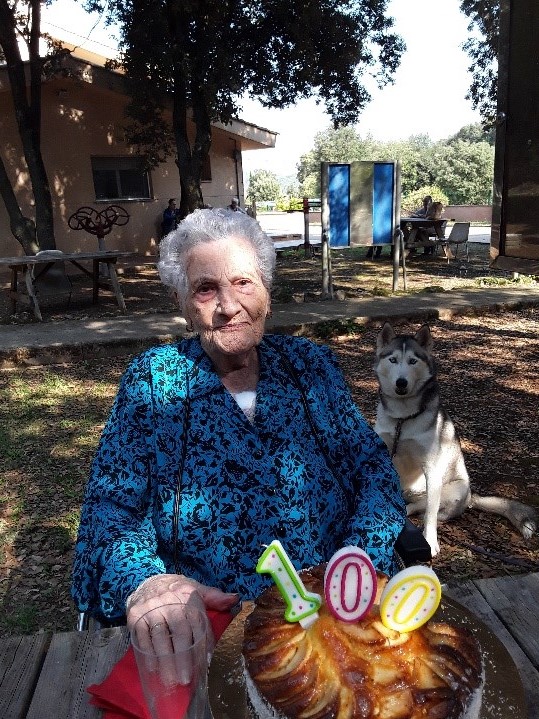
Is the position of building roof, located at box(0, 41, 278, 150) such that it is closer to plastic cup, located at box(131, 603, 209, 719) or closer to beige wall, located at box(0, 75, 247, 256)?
beige wall, located at box(0, 75, 247, 256)

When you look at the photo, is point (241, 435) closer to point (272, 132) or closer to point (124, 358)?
point (124, 358)

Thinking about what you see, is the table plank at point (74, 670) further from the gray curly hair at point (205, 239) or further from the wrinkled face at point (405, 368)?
the wrinkled face at point (405, 368)

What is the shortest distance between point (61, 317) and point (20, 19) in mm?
7329

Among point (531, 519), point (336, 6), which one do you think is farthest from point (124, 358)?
point (336, 6)

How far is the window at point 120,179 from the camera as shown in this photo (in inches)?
632

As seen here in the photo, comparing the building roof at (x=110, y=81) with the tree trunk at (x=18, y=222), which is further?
the building roof at (x=110, y=81)

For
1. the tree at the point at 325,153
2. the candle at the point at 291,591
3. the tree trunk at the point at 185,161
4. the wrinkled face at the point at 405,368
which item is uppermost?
the tree at the point at 325,153

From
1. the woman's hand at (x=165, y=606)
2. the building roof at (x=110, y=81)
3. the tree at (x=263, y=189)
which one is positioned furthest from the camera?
the tree at (x=263, y=189)

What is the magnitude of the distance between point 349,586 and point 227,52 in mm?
11523

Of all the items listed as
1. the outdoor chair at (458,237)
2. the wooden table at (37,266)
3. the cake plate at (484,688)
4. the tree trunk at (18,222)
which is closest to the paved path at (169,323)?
the wooden table at (37,266)

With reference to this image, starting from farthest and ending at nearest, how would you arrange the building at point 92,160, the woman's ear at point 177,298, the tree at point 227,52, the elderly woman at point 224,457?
the building at point 92,160 < the tree at point 227,52 < the woman's ear at point 177,298 < the elderly woman at point 224,457

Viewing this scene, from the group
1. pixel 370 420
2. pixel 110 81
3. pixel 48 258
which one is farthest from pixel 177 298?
pixel 110 81

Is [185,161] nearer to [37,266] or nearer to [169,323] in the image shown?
[37,266]

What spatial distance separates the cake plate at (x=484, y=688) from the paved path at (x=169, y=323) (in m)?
6.32
